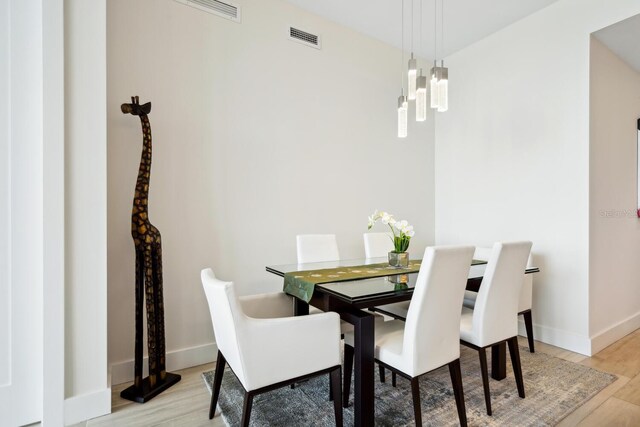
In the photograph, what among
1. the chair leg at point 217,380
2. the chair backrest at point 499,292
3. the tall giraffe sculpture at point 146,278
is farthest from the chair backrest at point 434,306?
the tall giraffe sculpture at point 146,278

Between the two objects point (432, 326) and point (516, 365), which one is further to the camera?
point (516, 365)

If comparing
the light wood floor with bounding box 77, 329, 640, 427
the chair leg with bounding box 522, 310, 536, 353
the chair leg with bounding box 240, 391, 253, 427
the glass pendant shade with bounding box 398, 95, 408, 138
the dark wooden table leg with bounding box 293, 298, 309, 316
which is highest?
the glass pendant shade with bounding box 398, 95, 408, 138

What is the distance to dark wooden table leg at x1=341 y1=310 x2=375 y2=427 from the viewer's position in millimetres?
1598

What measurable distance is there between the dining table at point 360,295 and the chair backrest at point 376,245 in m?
0.48

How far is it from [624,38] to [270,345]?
149 inches

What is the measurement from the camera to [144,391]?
2.08 metres

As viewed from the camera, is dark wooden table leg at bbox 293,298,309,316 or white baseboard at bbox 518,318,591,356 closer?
dark wooden table leg at bbox 293,298,309,316

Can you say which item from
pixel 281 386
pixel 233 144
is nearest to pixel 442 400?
pixel 281 386

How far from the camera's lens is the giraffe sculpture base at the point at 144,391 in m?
2.04

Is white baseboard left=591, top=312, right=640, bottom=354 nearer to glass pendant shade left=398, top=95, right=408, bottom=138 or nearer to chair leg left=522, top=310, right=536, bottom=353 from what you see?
chair leg left=522, top=310, right=536, bottom=353
